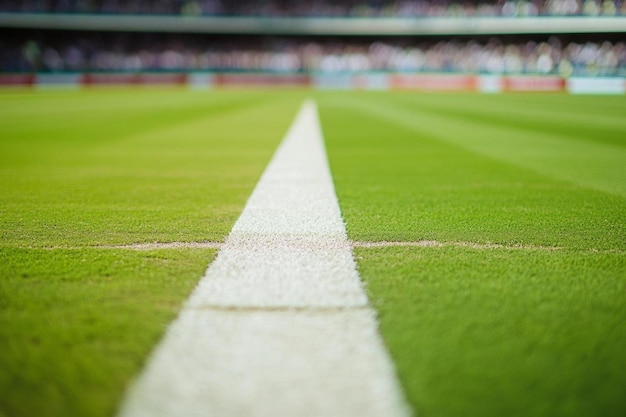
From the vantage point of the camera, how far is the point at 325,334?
1.68 metres

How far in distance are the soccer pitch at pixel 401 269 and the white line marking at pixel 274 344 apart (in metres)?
0.07

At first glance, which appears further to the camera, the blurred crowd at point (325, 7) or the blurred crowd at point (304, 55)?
the blurred crowd at point (304, 55)

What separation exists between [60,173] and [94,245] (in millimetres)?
2608

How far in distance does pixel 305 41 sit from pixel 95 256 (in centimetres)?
4501

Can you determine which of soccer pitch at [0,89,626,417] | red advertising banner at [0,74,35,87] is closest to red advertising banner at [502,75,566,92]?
soccer pitch at [0,89,626,417]

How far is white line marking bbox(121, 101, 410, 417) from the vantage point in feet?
4.36

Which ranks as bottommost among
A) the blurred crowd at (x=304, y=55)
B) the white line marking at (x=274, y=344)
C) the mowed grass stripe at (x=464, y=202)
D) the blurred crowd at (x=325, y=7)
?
the blurred crowd at (x=304, y=55)

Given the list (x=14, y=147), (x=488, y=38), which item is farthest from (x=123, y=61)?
(x=14, y=147)

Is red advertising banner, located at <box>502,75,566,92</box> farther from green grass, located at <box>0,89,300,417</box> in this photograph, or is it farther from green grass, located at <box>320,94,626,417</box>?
green grass, located at <box>0,89,300,417</box>

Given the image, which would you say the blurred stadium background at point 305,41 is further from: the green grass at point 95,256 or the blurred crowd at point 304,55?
the green grass at point 95,256

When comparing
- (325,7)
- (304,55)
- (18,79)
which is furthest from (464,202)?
(304,55)

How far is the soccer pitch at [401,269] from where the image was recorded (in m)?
1.42

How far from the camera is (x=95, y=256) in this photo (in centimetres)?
244

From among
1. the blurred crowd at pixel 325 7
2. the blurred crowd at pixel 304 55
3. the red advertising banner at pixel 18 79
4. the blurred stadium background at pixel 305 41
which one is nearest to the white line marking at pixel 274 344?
the blurred stadium background at pixel 305 41
